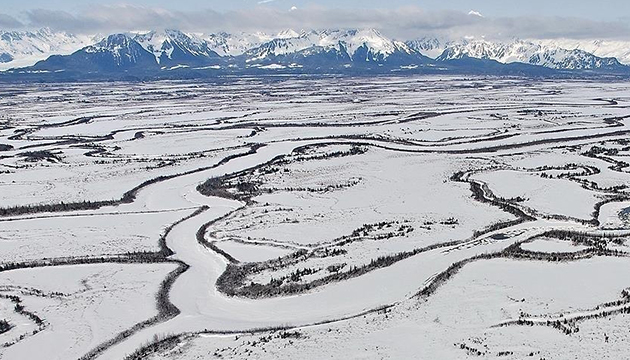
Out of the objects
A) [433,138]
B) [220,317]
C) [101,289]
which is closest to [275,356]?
[220,317]

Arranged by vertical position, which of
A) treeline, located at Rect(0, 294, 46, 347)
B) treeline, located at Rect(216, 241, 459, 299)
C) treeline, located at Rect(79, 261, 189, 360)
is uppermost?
treeline, located at Rect(216, 241, 459, 299)

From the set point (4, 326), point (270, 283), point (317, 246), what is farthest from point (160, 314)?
point (317, 246)

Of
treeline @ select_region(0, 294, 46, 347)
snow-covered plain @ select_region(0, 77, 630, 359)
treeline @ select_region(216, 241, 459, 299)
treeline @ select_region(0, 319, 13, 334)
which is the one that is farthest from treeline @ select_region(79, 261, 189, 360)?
treeline @ select_region(0, 319, 13, 334)

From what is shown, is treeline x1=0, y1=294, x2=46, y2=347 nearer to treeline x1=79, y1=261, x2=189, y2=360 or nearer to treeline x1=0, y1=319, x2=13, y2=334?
treeline x1=0, y1=319, x2=13, y2=334

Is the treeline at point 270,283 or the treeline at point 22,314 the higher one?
the treeline at point 270,283

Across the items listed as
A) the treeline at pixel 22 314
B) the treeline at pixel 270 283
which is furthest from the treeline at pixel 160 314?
the treeline at pixel 22 314

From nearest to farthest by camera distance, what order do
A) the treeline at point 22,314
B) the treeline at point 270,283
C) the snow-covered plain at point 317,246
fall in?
the snow-covered plain at point 317,246
the treeline at point 22,314
the treeline at point 270,283

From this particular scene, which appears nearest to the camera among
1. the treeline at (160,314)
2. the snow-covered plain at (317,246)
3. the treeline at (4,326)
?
the treeline at (160,314)

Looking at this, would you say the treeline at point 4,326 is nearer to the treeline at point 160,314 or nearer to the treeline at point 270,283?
the treeline at point 160,314
